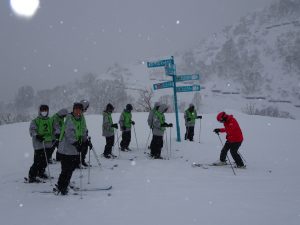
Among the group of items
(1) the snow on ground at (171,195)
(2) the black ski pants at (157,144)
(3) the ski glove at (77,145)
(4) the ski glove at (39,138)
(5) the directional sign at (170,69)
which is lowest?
(1) the snow on ground at (171,195)

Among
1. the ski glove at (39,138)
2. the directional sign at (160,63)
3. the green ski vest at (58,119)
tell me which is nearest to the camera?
the ski glove at (39,138)

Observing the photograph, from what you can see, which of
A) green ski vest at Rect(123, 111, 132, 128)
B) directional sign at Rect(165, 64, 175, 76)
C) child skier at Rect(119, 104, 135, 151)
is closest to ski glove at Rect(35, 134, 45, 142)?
child skier at Rect(119, 104, 135, 151)

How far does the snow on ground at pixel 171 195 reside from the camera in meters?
5.71

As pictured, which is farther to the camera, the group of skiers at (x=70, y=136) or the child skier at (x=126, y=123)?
the child skier at (x=126, y=123)

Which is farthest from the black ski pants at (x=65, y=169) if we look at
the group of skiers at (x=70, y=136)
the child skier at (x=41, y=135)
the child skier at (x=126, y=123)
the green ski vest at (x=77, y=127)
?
the child skier at (x=126, y=123)

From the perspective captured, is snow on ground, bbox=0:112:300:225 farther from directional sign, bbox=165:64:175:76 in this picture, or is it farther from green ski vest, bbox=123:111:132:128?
directional sign, bbox=165:64:175:76

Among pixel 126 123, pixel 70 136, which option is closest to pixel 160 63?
pixel 126 123

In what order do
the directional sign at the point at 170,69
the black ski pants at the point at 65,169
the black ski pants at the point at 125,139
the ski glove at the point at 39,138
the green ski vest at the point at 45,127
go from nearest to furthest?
1. the black ski pants at the point at 65,169
2. the ski glove at the point at 39,138
3. the green ski vest at the point at 45,127
4. the black ski pants at the point at 125,139
5. the directional sign at the point at 170,69

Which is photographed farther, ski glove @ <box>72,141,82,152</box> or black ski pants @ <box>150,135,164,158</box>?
black ski pants @ <box>150,135,164,158</box>

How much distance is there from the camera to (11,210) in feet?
21.1

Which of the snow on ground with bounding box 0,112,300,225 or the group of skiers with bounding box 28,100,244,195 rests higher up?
the group of skiers with bounding box 28,100,244,195

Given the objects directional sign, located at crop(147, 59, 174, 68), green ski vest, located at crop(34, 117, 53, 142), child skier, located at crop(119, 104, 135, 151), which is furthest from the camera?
directional sign, located at crop(147, 59, 174, 68)

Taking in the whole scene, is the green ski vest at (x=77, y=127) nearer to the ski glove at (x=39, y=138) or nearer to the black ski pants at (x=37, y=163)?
the ski glove at (x=39, y=138)

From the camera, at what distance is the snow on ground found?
5.71 m
